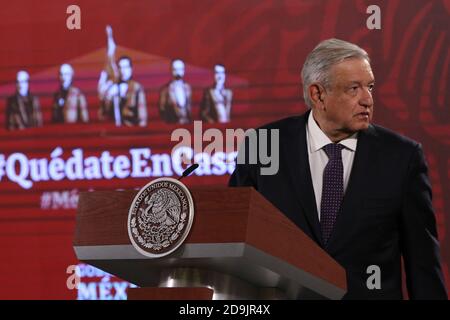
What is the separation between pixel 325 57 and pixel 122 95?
58.6 inches

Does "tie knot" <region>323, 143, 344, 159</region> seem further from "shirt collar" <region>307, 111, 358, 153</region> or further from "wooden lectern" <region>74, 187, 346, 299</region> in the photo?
"wooden lectern" <region>74, 187, 346, 299</region>

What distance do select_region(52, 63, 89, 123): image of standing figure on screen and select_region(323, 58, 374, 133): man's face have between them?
1.63 m

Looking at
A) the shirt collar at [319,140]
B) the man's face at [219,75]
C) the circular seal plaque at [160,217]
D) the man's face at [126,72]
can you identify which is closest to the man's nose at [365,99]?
the shirt collar at [319,140]

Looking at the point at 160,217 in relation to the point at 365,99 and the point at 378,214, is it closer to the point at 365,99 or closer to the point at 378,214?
the point at 378,214

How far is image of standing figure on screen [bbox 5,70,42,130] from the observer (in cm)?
383

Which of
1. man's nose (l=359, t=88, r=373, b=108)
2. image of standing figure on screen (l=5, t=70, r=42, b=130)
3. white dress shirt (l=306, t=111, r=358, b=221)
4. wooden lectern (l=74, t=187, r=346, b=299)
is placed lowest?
wooden lectern (l=74, t=187, r=346, b=299)

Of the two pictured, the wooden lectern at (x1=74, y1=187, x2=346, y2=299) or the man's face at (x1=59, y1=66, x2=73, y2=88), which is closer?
the wooden lectern at (x1=74, y1=187, x2=346, y2=299)

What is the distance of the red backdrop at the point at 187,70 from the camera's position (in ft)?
11.8

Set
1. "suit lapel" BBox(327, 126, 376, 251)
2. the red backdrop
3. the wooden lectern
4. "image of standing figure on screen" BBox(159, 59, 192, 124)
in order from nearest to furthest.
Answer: the wooden lectern → "suit lapel" BBox(327, 126, 376, 251) → the red backdrop → "image of standing figure on screen" BBox(159, 59, 192, 124)

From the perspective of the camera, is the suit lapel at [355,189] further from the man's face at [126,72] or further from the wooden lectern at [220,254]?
the man's face at [126,72]

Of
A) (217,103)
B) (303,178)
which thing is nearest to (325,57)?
(303,178)

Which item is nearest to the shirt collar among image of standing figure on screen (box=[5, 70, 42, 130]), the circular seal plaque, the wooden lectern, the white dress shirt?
the white dress shirt

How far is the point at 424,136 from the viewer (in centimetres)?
356

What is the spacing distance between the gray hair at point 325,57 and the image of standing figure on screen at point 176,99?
118 cm
